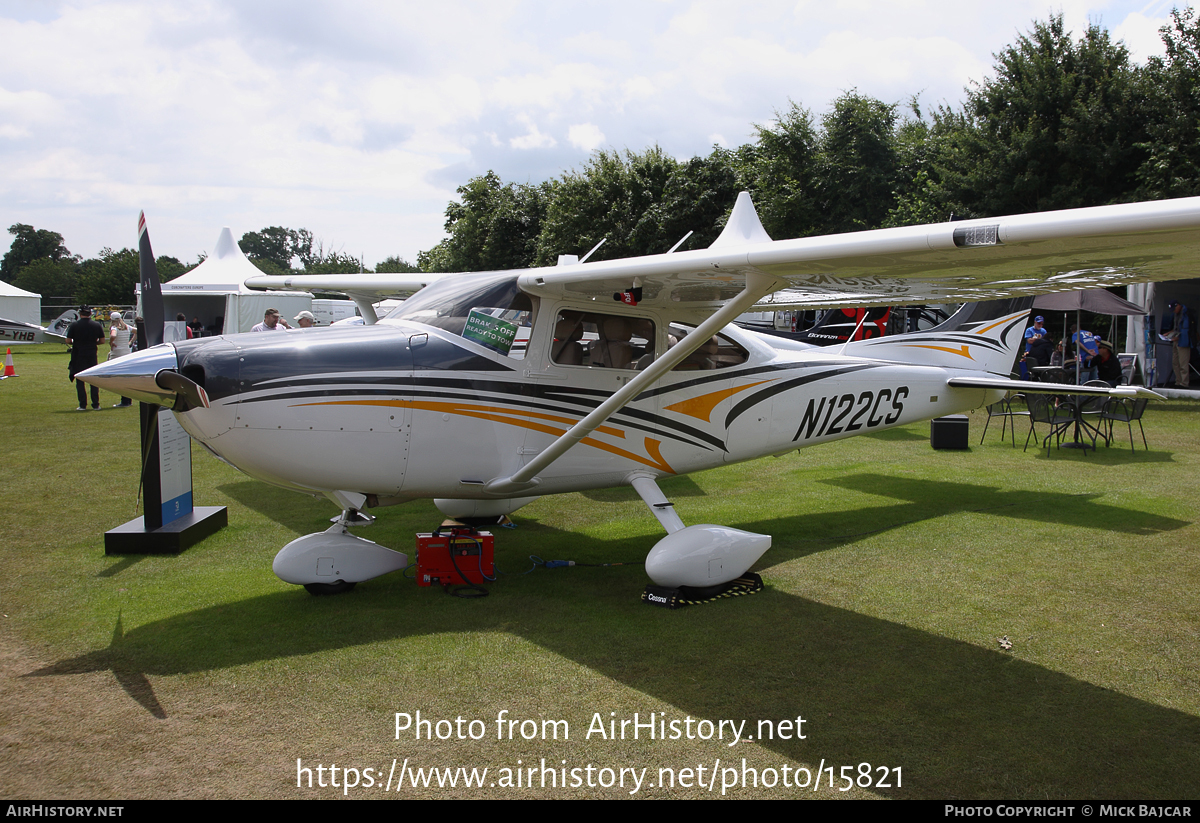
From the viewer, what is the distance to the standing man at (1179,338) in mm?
17516

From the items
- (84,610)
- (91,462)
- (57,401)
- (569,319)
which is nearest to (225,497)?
(91,462)

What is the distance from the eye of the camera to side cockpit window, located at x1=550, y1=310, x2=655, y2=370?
18.2 ft

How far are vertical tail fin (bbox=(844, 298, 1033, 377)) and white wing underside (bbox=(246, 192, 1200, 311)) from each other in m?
1.96

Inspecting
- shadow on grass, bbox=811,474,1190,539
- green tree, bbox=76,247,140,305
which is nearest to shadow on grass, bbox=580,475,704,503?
shadow on grass, bbox=811,474,1190,539

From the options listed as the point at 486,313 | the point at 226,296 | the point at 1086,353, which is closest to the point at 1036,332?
the point at 1086,353

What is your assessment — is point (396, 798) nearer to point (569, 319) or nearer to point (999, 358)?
point (569, 319)

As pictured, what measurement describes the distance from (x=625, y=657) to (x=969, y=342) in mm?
6156

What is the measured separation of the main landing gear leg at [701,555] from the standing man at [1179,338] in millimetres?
17299

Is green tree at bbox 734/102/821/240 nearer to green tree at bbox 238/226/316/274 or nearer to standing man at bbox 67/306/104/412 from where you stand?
standing man at bbox 67/306/104/412

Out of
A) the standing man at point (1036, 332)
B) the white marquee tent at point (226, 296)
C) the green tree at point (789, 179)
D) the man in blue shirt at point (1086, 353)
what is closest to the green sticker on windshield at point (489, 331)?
the man in blue shirt at point (1086, 353)

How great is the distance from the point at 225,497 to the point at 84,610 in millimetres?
3630

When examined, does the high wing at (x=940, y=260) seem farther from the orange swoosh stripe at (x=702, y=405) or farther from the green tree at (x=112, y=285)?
the green tree at (x=112, y=285)

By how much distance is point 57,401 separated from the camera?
16609 mm

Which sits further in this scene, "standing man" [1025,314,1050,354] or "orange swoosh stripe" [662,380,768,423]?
"standing man" [1025,314,1050,354]
